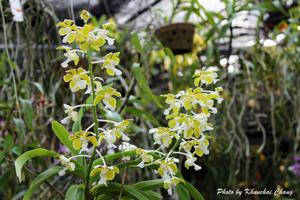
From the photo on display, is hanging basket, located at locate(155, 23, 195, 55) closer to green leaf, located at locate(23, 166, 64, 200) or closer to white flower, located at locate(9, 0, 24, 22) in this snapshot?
white flower, located at locate(9, 0, 24, 22)

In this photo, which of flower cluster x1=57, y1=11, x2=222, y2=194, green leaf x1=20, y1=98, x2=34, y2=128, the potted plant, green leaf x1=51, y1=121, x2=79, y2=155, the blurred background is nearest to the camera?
flower cluster x1=57, y1=11, x2=222, y2=194

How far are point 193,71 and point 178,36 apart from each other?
0.14m

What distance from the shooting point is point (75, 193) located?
2.33ft

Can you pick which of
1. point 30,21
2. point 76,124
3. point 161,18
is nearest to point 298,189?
point 161,18

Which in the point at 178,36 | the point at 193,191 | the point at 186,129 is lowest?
the point at 193,191

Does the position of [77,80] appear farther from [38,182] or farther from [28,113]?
[28,113]

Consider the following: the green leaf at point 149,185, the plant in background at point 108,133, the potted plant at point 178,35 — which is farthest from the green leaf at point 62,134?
the potted plant at point 178,35

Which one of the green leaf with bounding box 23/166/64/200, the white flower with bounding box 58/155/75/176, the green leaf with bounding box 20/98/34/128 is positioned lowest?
the green leaf with bounding box 23/166/64/200

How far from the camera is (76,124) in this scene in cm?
76

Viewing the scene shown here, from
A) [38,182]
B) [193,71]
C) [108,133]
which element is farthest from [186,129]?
[193,71]

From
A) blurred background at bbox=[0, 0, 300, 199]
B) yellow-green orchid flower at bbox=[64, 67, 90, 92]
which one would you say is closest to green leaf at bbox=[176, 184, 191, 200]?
yellow-green orchid flower at bbox=[64, 67, 90, 92]

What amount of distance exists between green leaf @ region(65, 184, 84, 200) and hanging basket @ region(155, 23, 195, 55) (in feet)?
3.26

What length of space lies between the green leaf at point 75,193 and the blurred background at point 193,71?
43 centimetres

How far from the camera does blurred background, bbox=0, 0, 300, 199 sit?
54.3 inches
